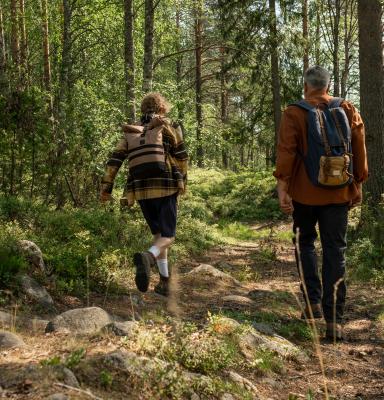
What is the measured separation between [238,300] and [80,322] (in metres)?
2.49

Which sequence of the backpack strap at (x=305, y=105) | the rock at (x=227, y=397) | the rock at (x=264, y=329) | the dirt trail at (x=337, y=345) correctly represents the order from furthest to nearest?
the backpack strap at (x=305, y=105) < the rock at (x=264, y=329) < the dirt trail at (x=337, y=345) < the rock at (x=227, y=397)

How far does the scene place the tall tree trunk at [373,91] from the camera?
9.07 m

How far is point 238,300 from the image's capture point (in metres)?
6.00

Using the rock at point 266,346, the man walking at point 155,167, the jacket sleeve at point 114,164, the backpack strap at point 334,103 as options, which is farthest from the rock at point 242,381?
the jacket sleeve at point 114,164

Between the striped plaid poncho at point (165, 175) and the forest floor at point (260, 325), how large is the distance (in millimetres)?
1166

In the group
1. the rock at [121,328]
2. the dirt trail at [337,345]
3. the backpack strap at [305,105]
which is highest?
the backpack strap at [305,105]

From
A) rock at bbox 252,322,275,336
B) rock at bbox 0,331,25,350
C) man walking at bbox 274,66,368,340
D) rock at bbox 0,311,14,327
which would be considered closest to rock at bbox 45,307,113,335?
rock at bbox 0,311,14,327

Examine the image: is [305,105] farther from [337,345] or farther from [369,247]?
[369,247]

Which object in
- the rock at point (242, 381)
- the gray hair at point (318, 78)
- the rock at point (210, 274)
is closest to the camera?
the rock at point (242, 381)

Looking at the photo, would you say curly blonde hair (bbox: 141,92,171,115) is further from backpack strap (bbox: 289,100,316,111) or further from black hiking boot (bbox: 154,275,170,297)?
black hiking boot (bbox: 154,275,170,297)

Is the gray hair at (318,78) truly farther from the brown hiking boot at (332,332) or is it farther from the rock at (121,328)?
the rock at (121,328)

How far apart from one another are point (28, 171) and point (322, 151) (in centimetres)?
645

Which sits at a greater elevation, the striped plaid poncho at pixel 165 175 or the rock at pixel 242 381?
the striped plaid poncho at pixel 165 175

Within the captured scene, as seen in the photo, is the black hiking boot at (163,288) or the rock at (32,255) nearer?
the rock at (32,255)
